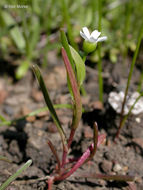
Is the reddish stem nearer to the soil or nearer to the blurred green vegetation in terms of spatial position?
the soil

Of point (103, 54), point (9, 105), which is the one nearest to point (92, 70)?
point (103, 54)

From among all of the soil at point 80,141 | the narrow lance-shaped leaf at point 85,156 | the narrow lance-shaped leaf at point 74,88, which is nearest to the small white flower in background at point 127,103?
the soil at point 80,141

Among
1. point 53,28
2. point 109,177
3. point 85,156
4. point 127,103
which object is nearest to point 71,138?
point 85,156

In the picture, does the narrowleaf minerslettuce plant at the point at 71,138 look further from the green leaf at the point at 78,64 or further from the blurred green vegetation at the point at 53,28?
the blurred green vegetation at the point at 53,28

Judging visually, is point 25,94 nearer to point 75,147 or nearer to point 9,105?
point 9,105

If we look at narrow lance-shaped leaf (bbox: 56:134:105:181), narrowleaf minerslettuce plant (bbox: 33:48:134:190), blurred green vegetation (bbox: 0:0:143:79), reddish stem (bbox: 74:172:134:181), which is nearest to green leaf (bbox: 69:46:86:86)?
narrowleaf minerslettuce plant (bbox: 33:48:134:190)
